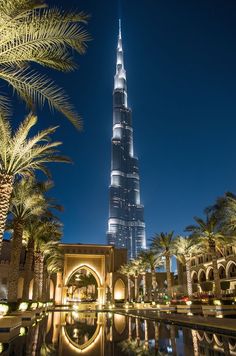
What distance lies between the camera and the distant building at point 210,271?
45.7 m

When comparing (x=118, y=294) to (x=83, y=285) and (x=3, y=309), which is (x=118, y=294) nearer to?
(x=83, y=285)

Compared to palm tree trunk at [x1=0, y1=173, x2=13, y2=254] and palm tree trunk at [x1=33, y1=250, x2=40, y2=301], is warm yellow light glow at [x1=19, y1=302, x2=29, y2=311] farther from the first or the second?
palm tree trunk at [x1=33, y1=250, x2=40, y2=301]

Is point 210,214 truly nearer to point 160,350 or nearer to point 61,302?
point 160,350

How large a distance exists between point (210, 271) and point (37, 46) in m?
54.7

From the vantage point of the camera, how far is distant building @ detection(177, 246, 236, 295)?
45688 millimetres

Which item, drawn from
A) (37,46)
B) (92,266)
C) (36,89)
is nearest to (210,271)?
(92,266)

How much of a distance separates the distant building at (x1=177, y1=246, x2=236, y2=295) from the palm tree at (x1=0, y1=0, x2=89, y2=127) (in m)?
31.4

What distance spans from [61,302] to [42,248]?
2624cm

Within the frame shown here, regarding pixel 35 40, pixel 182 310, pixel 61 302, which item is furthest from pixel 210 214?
pixel 61 302

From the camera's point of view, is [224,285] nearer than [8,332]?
No

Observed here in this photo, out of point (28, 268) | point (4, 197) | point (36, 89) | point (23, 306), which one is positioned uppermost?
point (36, 89)

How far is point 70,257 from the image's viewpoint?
52.3 m

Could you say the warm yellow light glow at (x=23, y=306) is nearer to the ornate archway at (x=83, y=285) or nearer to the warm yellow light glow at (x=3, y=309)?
the warm yellow light glow at (x=3, y=309)

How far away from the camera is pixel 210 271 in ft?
184
